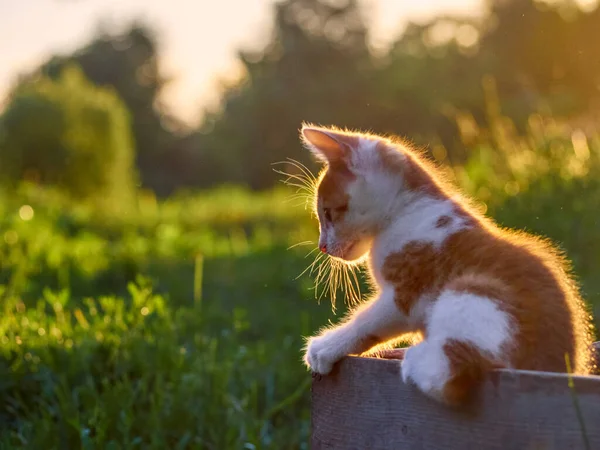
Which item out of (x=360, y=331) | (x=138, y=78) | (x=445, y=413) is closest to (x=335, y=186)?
(x=360, y=331)

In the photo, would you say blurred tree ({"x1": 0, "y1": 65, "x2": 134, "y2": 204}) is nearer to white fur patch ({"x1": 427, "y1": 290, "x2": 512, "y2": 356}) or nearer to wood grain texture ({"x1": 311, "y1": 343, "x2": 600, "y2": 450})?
wood grain texture ({"x1": 311, "y1": 343, "x2": 600, "y2": 450})

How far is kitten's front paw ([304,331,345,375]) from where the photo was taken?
1572 mm

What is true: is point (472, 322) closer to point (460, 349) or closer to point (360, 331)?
point (460, 349)

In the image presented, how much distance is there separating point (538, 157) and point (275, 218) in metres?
6.66

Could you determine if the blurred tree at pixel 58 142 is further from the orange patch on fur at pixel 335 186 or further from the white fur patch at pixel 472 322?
the white fur patch at pixel 472 322

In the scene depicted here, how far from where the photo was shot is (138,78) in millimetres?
31625

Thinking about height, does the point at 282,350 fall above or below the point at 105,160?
above

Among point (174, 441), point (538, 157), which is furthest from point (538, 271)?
point (538, 157)

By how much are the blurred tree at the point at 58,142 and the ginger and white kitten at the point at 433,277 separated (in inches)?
428

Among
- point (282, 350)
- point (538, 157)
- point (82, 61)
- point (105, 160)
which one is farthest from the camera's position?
point (82, 61)

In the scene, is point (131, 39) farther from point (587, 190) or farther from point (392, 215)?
point (392, 215)

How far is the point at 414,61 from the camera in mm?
22719

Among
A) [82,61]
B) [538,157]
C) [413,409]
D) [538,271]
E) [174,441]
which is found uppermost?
[538,271]

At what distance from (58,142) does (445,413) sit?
11769mm
